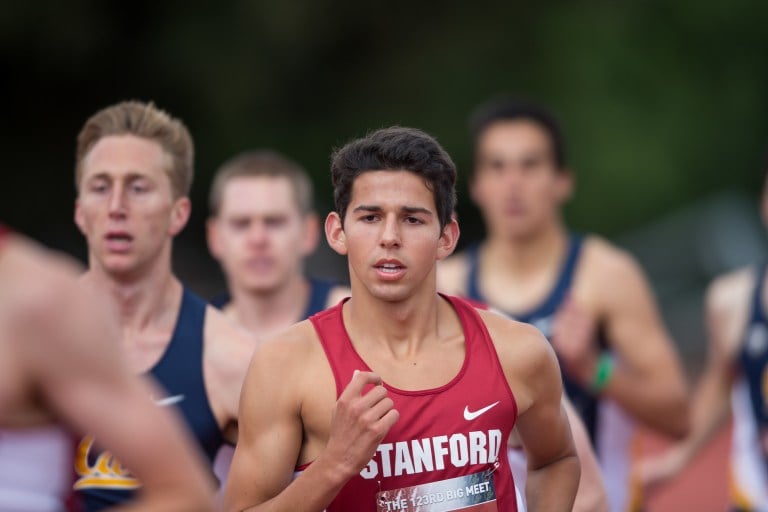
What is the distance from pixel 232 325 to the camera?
4.72 metres

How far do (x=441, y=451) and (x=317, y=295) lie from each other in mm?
2640

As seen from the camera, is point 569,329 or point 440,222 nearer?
point 440,222

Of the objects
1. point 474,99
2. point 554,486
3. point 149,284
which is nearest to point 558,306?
point 149,284

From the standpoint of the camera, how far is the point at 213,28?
60.2ft

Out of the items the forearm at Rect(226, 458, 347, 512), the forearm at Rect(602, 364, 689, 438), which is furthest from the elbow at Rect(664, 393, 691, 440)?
the forearm at Rect(226, 458, 347, 512)

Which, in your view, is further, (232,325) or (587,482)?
(232,325)

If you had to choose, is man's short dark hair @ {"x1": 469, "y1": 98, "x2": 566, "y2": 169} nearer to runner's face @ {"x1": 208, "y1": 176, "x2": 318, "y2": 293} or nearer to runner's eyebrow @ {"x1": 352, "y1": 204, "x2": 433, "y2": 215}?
runner's face @ {"x1": 208, "y1": 176, "x2": 318, "y2": 293}

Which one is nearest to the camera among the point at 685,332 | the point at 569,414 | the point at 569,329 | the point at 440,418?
the point at 440,418

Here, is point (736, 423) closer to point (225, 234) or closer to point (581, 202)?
point (225, 234)

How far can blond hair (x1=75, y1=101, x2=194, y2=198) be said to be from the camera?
4855 millimetres

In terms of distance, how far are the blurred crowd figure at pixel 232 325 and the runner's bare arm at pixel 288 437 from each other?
17 mm

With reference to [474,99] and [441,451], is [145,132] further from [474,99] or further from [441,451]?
[474,99]

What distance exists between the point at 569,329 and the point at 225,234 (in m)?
1.81

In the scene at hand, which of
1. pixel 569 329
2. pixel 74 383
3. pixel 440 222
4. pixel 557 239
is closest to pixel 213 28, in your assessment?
pixel 557 239
